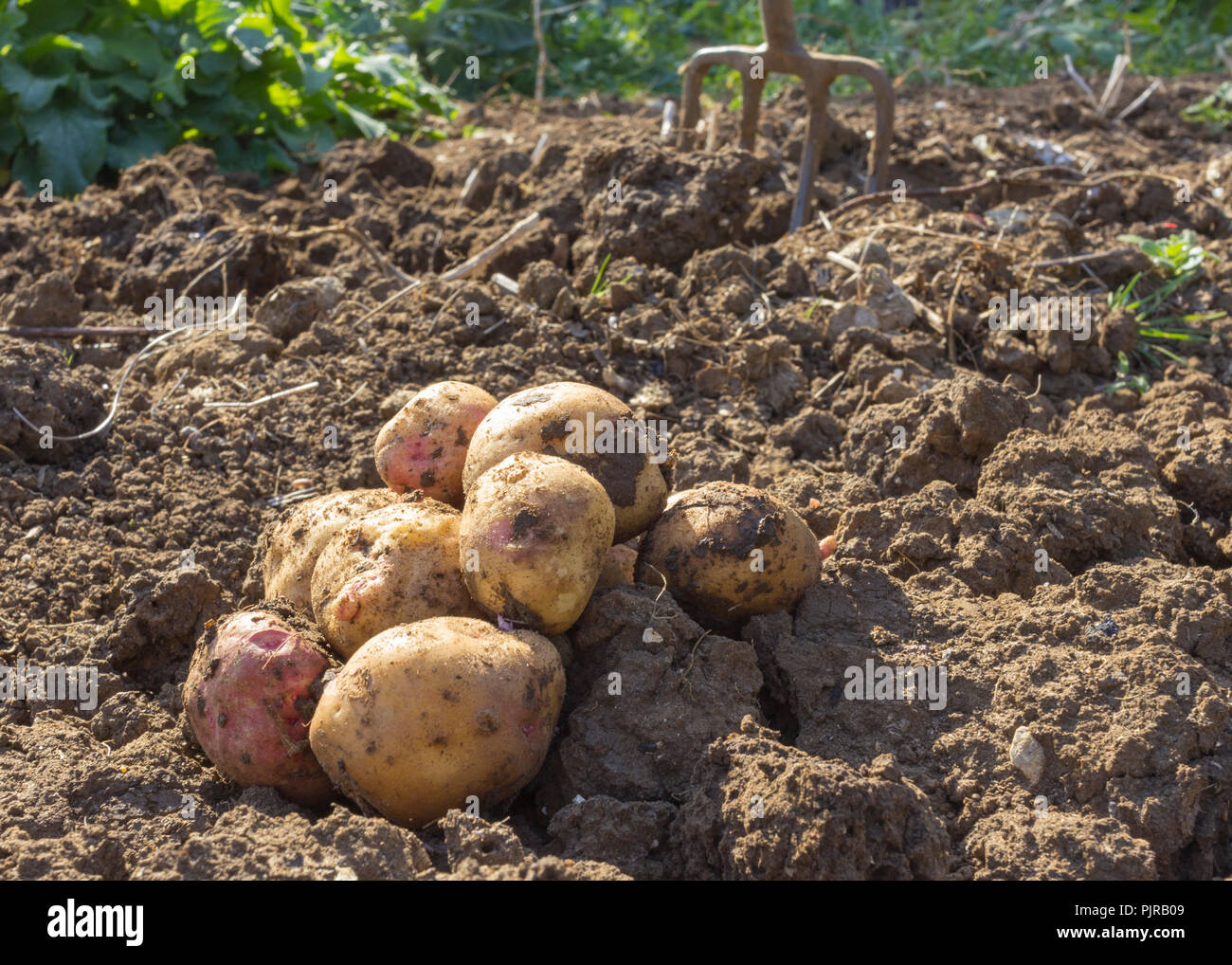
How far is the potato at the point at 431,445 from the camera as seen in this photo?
8.96 feet

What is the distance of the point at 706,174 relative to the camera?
4.48 m

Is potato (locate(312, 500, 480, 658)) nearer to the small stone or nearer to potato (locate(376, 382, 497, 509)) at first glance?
potato (locate(376, 382, 497, 509))

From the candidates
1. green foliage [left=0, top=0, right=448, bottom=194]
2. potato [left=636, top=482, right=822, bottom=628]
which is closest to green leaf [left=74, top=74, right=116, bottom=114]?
green foliage [left=0, top=0, right=448, bottom=194]

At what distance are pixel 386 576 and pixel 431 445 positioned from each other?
0.47 meters

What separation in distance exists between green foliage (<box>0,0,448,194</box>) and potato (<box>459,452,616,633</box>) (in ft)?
13.2

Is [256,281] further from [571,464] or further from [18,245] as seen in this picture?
[571,464]

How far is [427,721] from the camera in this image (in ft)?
6.89

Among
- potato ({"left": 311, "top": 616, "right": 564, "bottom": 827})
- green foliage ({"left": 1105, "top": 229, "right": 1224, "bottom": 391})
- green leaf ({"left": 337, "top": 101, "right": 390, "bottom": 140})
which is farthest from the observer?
green leaf ({"left": 337, "top": 101, "right": 390, "bottom": 140})

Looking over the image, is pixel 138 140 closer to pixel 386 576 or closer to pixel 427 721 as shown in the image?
pixel 386 576

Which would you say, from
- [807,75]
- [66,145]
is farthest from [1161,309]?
[66,145]

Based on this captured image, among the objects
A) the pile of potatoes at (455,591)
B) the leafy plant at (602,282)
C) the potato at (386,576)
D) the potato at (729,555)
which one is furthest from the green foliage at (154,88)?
the potato at (729,555)

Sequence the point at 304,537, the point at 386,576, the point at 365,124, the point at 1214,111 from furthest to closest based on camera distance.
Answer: the point at 1214,111, the point at 365,124, the point at 304,537, the point at 386,576

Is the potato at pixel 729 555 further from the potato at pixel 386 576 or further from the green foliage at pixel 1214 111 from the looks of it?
the green foliage at pixel 1214 111

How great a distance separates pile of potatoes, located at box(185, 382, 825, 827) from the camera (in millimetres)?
2135
